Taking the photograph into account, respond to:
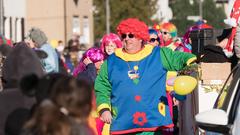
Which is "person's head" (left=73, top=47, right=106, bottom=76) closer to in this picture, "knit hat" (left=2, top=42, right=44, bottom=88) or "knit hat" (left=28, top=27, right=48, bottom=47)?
"knit hat" (left=28, top=27, right=48, bottom=47)

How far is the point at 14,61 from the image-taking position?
6.12 meters

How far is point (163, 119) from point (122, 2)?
162 feet

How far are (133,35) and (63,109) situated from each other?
4.51 metres

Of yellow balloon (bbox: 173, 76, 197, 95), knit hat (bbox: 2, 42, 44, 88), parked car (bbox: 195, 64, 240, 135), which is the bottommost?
parked car (bbox: 195, 64, 240, 135)

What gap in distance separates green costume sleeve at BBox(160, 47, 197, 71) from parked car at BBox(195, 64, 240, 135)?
7.09 ft

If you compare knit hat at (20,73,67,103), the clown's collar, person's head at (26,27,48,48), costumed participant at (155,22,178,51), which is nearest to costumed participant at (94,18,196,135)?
the clown's collar

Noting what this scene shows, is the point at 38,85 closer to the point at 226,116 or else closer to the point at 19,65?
the point at 19,65

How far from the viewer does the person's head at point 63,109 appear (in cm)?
489

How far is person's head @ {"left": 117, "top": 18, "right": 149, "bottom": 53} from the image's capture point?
938 centimetres

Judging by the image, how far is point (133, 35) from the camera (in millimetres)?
9422

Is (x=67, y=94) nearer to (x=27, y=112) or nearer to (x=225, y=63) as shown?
(x=27, y=112)

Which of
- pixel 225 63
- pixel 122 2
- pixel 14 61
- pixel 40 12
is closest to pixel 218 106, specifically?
pixel 14 61

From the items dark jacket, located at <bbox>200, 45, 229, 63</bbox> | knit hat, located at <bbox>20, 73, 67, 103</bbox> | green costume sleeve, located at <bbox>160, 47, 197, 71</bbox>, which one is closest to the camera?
knit hat, located at <bbox>20, 73, 67, 103</bbox>

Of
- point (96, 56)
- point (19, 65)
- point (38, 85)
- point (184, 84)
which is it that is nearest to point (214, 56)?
point (96, 56)
